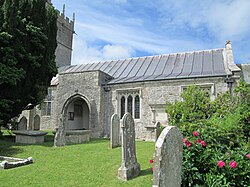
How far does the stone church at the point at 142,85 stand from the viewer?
1372 cm

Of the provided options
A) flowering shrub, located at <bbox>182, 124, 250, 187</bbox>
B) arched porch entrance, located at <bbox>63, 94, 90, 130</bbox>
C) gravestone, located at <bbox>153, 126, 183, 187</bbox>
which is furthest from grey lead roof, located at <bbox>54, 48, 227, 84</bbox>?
gravestone, located at <bbox>153, 126, 183, 187</bbox>

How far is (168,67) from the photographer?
16.5 metres

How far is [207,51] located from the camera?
17.1 metres

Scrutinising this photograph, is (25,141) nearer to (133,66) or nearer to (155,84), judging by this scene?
(155,84)

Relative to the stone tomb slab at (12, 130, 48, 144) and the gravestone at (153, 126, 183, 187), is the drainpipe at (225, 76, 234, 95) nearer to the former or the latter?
the gravestone at (153, 126, 183, 187)

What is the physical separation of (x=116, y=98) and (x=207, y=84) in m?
6.33

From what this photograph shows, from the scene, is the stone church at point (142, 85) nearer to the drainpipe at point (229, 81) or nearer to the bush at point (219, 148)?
the drainpipe at point (229, 81)

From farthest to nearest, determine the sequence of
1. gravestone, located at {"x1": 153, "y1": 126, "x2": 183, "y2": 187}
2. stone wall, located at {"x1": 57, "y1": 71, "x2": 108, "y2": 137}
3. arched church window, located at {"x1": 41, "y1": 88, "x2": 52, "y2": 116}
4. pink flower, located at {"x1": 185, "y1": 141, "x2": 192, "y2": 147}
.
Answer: arched church window, located at {"x1": 41, "y1": 88, "x2": 52, "y2": 116} → stone wall, located at {"x1": 57, "y1": 71, "x2": 108, "y2": 137} → pink flower, located at {"x1": 185, "y1": 141, "x2": 192, "y2": 147} → gravestone, located at {"x1": 153, "y1": 126, "x2": 183, "y2": 187}

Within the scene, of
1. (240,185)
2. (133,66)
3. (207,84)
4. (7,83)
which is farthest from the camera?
(133,66)

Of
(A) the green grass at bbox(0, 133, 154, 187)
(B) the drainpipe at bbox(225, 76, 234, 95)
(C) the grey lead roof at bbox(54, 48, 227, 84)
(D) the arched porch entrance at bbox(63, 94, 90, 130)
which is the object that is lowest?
(A) the green grass at bbox(0, 133, 154, 187)

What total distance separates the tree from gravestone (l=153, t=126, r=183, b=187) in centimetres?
950

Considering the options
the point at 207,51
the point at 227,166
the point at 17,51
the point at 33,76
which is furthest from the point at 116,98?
the point at 227,166

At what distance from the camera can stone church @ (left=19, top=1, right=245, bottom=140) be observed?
1372cm

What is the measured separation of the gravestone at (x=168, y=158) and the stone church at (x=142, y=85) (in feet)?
33.7
